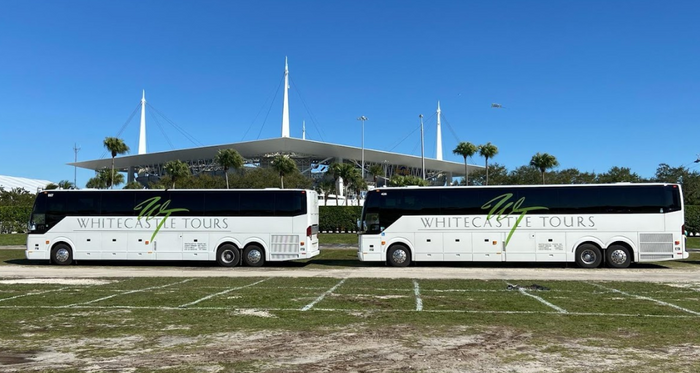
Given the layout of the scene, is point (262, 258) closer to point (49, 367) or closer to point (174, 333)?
point (174, 333)

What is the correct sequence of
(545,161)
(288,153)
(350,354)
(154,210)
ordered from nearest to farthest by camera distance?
(350,354) → (154,210) → (545,161) → (288,153)

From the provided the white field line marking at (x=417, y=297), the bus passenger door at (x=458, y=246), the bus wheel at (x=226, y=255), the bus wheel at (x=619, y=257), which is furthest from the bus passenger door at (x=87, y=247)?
the bus wheel at (x=619, y=257)

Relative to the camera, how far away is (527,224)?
18.8 meters

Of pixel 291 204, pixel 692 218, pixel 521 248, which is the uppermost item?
pixel 291 204

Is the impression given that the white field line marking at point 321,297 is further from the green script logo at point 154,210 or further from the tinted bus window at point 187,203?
the green script logo at point 154,210

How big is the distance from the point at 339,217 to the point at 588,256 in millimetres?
27754

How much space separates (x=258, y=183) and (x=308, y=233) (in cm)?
5847

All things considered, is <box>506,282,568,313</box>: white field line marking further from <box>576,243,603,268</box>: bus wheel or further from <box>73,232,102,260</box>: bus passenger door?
<box>73,232,102,260</box>: bus passenger door

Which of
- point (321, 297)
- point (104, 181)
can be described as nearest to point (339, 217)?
point (321, 297)

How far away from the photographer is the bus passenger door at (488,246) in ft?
61.8

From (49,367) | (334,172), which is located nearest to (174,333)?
(49,367)

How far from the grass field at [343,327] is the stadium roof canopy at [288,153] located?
7891 centimetres

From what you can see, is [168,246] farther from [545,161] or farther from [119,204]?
[545,161]

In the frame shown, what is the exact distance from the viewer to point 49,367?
5.39 m
